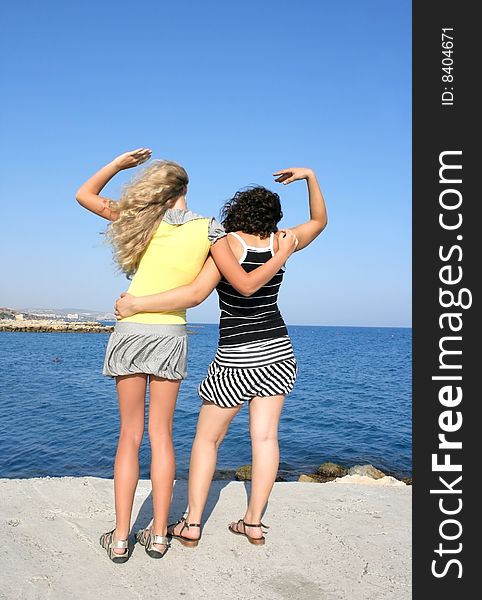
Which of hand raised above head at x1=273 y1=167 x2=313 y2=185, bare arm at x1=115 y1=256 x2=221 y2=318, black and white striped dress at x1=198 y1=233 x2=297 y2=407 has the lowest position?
black and white striped dress at x1=198 y1=233 x2=297 y2=407

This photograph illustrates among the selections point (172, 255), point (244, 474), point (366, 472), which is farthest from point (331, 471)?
point (172, 255)

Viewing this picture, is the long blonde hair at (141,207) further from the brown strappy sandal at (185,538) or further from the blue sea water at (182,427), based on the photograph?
the blue sea water at (182,427)

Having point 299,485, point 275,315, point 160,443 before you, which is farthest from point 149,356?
point 299,485

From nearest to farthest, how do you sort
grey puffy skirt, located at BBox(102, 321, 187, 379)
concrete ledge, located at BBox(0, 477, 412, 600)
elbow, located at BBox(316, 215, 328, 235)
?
concrete ledge, located at BBox(0, 477, 412, 600) < grey puffy skirt, located at BBox(102, 321, 187, 379) < elbow, located at BBox(316, 215, 328, 235)

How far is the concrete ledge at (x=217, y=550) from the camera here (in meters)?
3.17

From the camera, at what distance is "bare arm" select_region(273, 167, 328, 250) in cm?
381

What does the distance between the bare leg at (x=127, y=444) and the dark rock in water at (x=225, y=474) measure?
7707 millimetres

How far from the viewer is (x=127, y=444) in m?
3.44

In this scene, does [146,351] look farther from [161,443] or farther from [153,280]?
[161,443]

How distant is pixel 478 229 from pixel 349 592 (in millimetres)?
2198

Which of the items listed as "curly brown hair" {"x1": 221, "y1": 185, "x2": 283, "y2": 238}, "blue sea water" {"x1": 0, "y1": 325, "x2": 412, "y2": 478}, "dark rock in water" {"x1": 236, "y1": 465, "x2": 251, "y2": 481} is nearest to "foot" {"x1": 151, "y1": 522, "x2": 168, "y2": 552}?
"curly brown hair" {"x1": 221, "y1": 185, "x2": 283, "y2": 238}

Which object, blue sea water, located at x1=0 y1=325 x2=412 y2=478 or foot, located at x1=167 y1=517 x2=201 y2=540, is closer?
foot, located at x1=167 y1=517 x2=201 y2=540

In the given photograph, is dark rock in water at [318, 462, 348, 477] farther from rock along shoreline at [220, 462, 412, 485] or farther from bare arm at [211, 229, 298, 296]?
bare arm at [211, 229, 298, 296]

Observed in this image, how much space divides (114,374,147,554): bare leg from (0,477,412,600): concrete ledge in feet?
0.98
